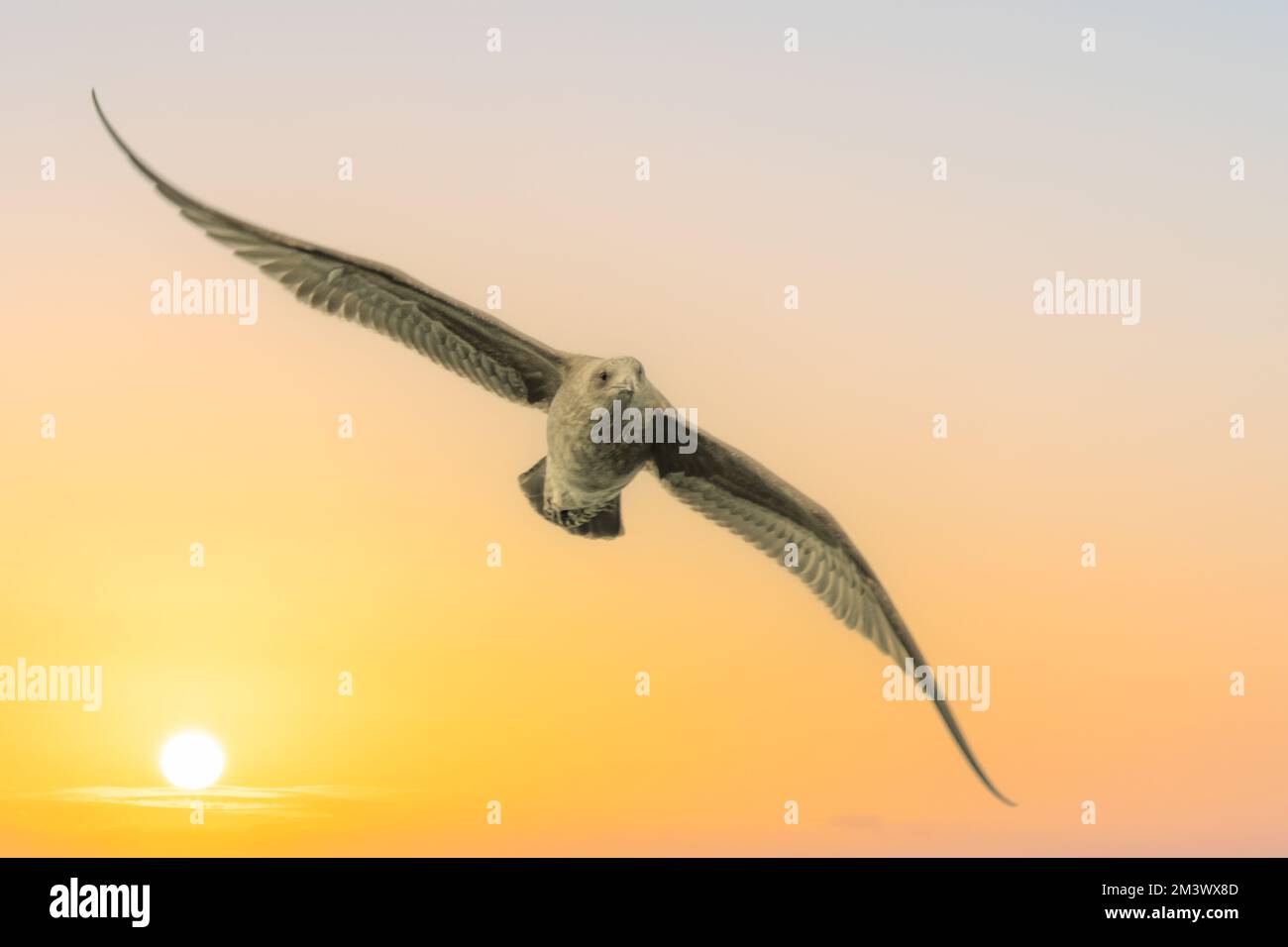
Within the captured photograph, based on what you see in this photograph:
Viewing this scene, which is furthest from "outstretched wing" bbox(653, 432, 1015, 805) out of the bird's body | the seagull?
the bird's body

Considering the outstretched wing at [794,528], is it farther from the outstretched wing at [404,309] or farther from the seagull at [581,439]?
the outstretched wing at [404,309]

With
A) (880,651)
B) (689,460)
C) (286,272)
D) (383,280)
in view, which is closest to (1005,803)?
(880,651)

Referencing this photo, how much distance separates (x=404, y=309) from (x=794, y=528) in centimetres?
442

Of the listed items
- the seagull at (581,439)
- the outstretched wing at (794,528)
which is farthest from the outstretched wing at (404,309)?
the outstretched wing at (794,528)

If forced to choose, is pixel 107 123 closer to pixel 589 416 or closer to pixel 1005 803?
pixel 589 416

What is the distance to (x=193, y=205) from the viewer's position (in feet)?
35.1

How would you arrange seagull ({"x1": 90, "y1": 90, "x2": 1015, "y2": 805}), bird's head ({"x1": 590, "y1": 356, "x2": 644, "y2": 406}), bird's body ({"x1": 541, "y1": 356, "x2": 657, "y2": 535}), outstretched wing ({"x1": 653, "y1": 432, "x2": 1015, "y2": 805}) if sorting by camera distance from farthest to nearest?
outstretched wing ({"x1": 653, "y1": 432, "x2": 1015, "y2": 805}) < seagull ({"x1": 90, "y1": 90, "x2": 1015, "y2": 805}) < bird's body ({"x1": 541, "y1": 356, "x2": 657, "y2": 535}) < bird's head ({"x1": 590, "y1": 356, "x2": 644, "y2": 406})

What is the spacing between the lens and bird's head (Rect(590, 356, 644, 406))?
10.6 meters

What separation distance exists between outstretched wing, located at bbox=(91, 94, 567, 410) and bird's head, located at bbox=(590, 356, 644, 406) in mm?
756

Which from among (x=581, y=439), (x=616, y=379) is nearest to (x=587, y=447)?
(x=581, y=439)

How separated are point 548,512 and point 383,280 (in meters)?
2.53

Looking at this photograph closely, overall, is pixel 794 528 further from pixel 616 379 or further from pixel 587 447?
pixel 616 379

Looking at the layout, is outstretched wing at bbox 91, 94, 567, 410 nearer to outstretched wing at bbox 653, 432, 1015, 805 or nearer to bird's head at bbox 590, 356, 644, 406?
bird's head at bbox 590, 356, 644, 406

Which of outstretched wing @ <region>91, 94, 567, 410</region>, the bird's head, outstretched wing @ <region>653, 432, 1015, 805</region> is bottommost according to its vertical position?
outstretched wing @ <region>653, 432, 1015, 805</region>
